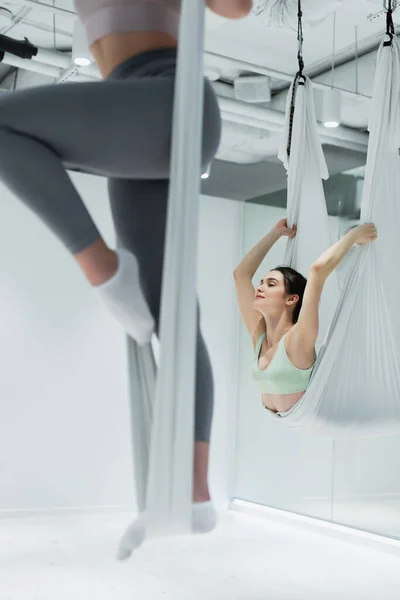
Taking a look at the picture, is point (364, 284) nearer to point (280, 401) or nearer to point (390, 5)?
point (280, 401)

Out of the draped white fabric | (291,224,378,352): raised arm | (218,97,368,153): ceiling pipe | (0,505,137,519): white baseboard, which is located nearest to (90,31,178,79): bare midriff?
(291,224,378,352): raised arm

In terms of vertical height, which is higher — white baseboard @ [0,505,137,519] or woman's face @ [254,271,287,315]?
woman's face @ [254,271,287,315]

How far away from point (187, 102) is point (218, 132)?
100 mm

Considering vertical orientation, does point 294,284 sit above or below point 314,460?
above

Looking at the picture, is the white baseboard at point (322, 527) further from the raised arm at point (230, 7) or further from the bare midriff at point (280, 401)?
the raised arm at point (230, 7)

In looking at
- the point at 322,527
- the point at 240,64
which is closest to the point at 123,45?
the point at 240,64

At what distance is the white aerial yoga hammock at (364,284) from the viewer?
1.88m

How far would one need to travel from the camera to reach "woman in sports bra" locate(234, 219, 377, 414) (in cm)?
177

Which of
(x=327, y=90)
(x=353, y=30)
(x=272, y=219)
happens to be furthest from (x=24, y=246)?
(x=272, y=219)

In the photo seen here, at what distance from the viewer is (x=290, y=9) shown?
148cm

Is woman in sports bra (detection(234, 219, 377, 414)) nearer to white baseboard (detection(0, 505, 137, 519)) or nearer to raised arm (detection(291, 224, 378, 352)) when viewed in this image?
raised arm (detection(291, 224, 378, 352))

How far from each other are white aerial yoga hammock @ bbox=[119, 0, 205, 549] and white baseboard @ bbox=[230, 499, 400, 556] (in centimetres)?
326

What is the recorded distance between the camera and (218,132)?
1.07 metres

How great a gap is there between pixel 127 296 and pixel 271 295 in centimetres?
94
